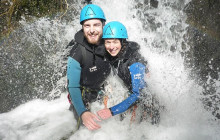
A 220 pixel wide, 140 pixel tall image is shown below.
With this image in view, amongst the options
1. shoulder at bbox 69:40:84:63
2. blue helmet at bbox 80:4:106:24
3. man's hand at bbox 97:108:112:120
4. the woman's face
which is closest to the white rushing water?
man's hand at bbox 97:108:112:120

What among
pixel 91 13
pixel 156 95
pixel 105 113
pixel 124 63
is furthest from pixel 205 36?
pixel 105 113

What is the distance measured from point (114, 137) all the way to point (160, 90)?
1176 millimetres

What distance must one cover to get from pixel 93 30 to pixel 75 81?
89cm

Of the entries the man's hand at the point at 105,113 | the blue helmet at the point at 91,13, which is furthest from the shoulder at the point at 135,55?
the man's hand at the point at 105,113

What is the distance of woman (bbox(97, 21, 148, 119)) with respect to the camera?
2.86 m

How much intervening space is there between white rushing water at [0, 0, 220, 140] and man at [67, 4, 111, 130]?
1.58 feet

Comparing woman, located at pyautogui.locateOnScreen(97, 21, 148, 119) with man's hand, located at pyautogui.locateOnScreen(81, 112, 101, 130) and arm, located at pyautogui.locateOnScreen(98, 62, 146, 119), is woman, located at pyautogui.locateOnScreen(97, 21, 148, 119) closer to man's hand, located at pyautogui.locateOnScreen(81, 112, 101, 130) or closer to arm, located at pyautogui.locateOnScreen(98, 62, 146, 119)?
arm, located at pyautogui.locateOnScreen(98, 62, 146, 119)

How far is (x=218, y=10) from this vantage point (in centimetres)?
492

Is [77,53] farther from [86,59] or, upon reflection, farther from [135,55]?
[135,55]

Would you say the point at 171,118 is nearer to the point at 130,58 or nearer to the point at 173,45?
the point at 130,58

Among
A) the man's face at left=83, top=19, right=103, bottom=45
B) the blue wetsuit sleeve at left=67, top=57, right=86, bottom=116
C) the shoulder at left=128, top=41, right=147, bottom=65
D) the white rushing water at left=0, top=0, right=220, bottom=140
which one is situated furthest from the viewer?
the white rushing water at left=0, top=0, right=220, bottom=140

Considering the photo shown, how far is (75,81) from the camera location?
3123 mm

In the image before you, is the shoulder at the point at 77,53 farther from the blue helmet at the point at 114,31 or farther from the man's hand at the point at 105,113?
the man's hand at the point at 105,113

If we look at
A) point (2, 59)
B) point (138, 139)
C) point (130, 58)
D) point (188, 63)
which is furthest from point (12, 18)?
point (188, 63)
